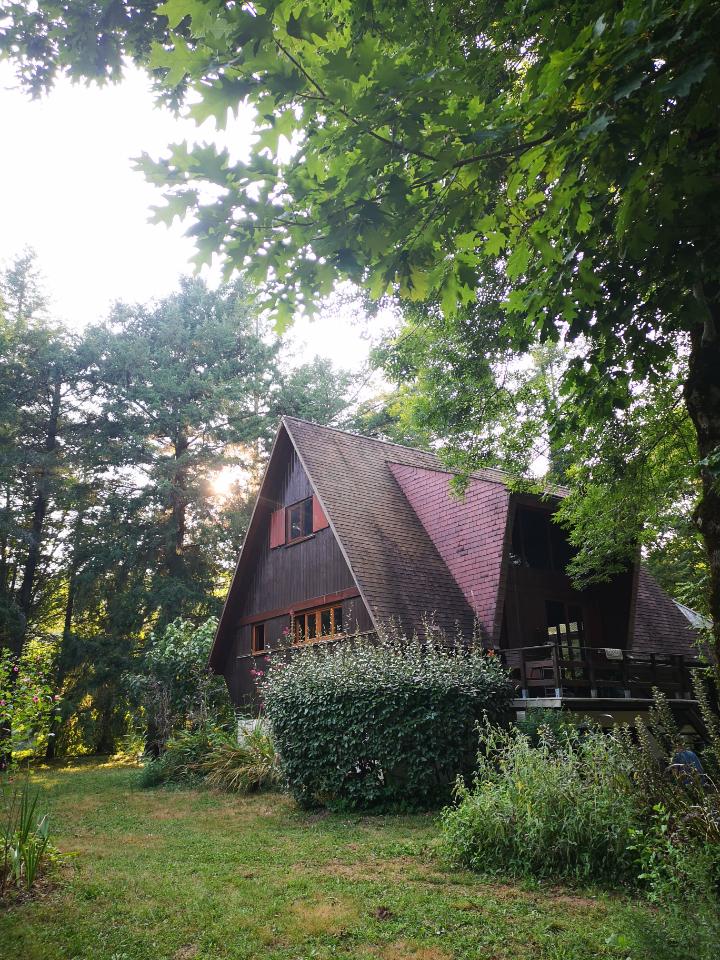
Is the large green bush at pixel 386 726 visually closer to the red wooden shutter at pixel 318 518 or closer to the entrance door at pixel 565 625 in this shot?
the red wooden shutter at pixel 318 518

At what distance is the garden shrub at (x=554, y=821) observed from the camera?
5535 millimetres

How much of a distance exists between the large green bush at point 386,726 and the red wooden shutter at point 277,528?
23.0 ft

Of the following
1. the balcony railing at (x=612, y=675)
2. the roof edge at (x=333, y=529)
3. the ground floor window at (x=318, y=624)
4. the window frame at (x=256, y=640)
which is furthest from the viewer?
the window frame at (x=256, y=640)

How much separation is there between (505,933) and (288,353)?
29537 millimetres

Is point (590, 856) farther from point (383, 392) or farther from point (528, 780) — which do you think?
point (383, 392)

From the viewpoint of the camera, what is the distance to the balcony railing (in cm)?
1252

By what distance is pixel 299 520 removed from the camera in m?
17.3

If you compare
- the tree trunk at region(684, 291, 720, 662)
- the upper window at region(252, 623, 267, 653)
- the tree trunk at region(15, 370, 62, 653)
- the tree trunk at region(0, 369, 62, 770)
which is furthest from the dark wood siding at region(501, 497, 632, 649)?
the tree trunk at region(15, 370, 62, 653)

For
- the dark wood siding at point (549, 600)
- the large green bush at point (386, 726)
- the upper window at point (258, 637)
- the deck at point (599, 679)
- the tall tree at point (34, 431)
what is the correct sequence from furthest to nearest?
1. the tall tree at point (34, 431)
2. the upper window at point (258, 637)
3. the dark wood siding at point (549, 600)
4. the deck at point (599, 679)
5. the large green bush at point (386, 726)

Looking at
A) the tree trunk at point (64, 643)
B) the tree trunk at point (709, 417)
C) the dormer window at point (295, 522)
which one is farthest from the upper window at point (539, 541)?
the tree trunk at point (64, 643)

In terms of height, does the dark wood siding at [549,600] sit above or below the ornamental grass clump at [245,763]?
above

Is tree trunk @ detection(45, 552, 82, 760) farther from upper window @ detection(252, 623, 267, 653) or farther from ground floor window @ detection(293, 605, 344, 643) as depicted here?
ground floor window @ detection(293, 605, 344, 643)

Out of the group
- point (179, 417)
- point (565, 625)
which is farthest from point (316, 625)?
point (179, 417)

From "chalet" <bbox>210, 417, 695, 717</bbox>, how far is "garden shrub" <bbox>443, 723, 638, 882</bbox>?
5547 mm
